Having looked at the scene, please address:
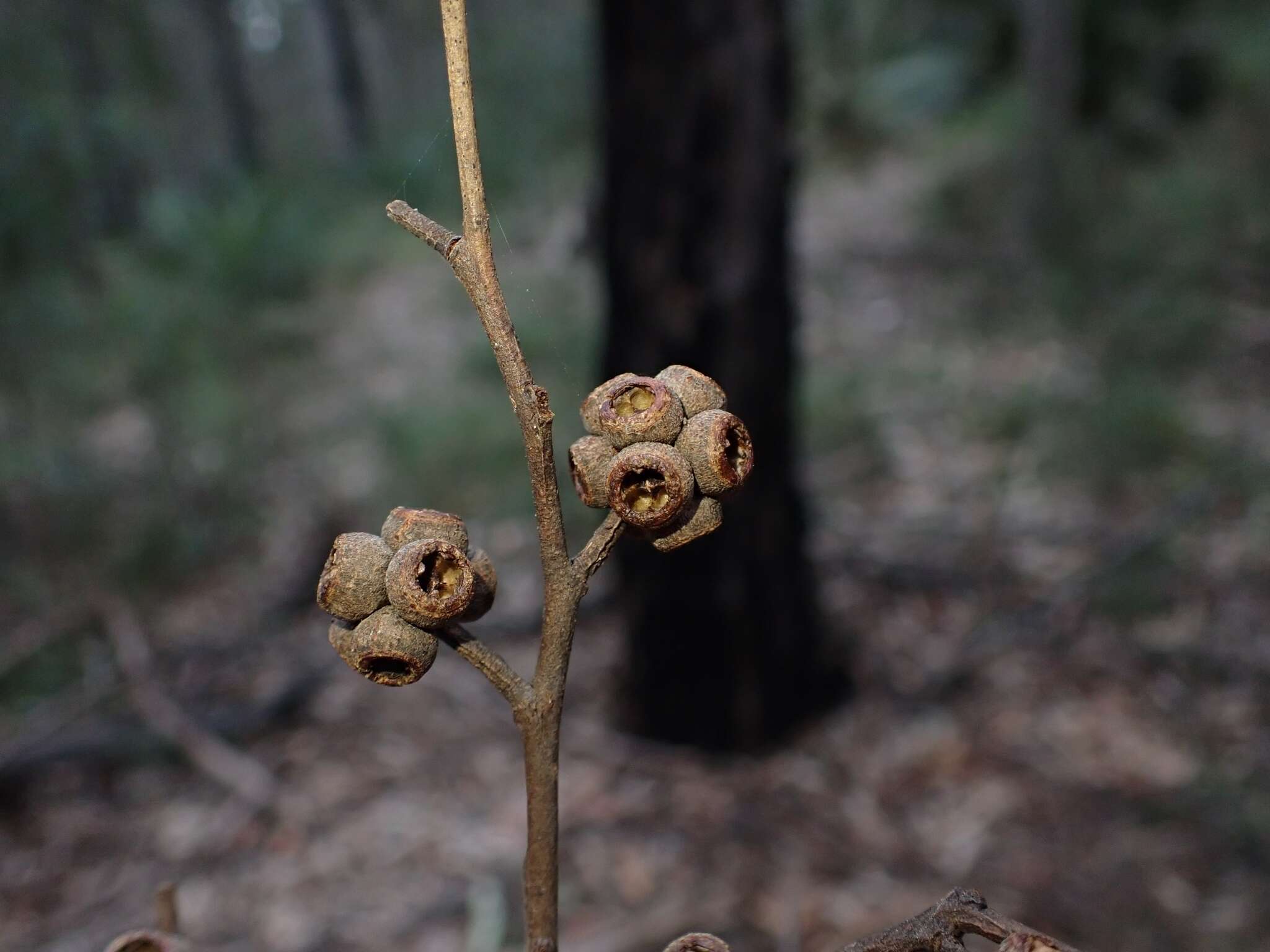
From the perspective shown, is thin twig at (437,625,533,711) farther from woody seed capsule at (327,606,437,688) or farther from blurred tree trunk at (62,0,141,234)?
blurred tree trunk at (62,0,141,234)

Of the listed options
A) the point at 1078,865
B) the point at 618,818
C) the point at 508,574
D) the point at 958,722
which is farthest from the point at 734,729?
the point at 508,574

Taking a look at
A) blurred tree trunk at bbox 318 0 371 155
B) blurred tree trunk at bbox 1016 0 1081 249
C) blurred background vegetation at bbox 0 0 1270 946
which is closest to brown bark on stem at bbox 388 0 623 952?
blurred background vegetation at bbox 0 0 1270 946

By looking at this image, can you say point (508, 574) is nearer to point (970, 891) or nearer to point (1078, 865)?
point (1078, 865)

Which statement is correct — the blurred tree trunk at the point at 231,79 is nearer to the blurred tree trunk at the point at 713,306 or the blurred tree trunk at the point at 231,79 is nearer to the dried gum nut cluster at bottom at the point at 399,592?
the blurred tree trunk at the point at 713,306

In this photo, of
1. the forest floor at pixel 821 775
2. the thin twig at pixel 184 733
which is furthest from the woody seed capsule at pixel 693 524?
the thin twig at pixel 184 733

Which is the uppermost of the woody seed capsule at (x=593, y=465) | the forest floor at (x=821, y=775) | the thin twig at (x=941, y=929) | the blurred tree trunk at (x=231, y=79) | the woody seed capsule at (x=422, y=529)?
the blurred tree trunk at (x=231, y=79)

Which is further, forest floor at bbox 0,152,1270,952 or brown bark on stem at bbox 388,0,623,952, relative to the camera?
forest floor at bbox 0,152,1270,952
